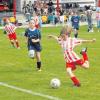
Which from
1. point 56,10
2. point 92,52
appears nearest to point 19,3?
point 56,10

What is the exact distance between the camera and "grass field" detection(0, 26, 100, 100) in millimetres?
13695

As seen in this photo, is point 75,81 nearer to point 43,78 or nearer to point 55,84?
point 55,84

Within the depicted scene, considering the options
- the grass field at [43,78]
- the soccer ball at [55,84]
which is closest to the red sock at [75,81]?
the grass field at [43,78]

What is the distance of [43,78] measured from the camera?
54.5ft

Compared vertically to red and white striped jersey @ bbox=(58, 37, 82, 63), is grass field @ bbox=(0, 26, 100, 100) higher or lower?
lower

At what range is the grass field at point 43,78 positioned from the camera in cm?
1370

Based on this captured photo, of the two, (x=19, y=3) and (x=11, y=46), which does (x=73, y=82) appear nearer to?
(x=11, y=46)

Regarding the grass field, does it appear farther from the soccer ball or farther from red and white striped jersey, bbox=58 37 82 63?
red and white striped jersey, bbox=58 37 82 63

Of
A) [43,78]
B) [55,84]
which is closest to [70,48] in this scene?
[55,84]

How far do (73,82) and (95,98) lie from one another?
1794 millimetres

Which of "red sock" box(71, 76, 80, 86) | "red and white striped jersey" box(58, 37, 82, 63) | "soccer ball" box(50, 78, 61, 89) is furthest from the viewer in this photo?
"red and white striped jersey" box(58, 37, 82, 63)

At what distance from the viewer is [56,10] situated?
5403 centimetres


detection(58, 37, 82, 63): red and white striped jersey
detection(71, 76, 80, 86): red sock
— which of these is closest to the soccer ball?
detection(71, 76, 80, 86): red sock

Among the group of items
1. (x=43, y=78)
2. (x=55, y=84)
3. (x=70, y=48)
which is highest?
(x=70, y=48)
